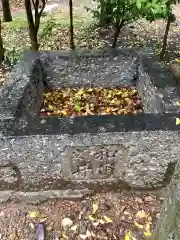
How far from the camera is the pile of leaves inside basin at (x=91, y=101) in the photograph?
4.50 meters

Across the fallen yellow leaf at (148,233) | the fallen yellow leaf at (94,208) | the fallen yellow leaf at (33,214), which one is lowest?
the fallen yellow leaf at (148,233)

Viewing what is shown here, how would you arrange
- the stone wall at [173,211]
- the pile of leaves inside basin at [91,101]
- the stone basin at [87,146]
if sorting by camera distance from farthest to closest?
the pile of leaves inside basin at [91,101], the stone basin at [87,146], the stone wall at [173,211]

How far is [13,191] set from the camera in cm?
343

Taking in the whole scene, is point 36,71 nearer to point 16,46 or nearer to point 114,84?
point 114,84

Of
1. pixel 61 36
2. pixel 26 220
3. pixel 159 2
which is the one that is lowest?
pixel 26 220

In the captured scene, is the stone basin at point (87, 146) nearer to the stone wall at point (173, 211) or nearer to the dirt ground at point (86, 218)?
the dirt ground at point (86, 218)

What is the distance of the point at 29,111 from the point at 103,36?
6.14m

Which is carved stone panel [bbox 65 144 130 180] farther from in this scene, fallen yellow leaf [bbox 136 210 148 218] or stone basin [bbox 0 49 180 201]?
fallen yellow leaf [bbox 136 210 148 218]

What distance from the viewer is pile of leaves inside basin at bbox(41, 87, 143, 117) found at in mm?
4504

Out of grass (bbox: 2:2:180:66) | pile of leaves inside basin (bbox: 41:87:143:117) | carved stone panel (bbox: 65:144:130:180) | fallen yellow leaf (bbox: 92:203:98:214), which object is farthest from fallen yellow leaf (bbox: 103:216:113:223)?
grass (bbox: 2:2:180:66)

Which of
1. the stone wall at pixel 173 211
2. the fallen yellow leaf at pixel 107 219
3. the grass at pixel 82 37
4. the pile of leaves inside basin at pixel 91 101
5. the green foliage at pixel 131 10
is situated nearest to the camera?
the stone wall at pixel 173 211

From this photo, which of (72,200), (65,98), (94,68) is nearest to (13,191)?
(72,200)

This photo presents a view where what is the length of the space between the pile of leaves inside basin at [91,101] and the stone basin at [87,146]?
661 mm

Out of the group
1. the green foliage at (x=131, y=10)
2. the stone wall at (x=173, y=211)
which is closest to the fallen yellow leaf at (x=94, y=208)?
the stone wall at (x=173, y=211)
